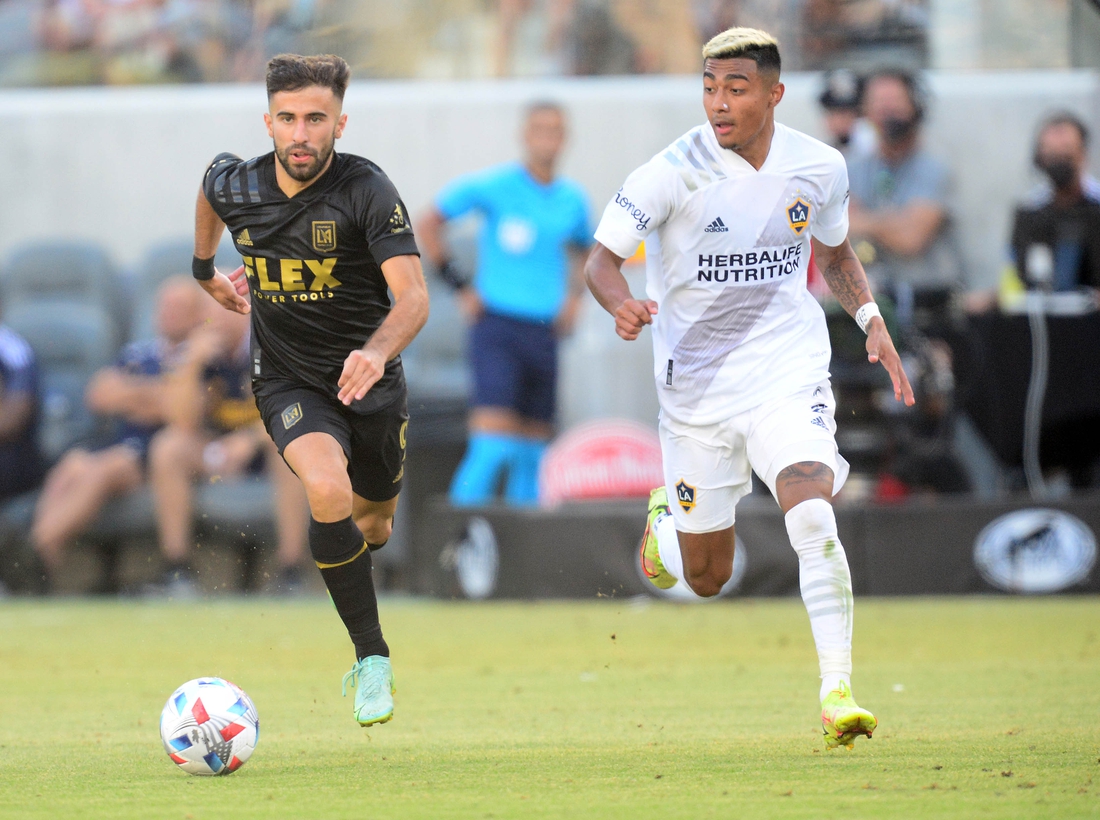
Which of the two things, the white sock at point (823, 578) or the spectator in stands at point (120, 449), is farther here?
the spectator in stands at point (120, 449)

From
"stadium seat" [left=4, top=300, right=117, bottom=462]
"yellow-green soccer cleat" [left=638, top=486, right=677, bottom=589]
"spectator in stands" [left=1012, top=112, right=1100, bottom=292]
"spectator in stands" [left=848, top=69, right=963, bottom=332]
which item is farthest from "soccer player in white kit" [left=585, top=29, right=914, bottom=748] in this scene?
"stadium seat" [left=4, top=300, right=117, bottom=462]

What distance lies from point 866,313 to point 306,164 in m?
2.12

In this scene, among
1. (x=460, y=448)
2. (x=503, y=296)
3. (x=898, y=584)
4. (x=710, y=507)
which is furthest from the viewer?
(x=460, y=448)

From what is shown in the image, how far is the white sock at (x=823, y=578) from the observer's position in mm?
5496

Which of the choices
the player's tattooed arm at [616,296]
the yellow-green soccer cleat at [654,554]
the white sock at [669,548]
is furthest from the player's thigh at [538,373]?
the player's tattooed arm at [616,296]

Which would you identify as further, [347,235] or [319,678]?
[319,678]

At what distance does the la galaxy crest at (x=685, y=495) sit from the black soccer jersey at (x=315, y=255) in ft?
3.79

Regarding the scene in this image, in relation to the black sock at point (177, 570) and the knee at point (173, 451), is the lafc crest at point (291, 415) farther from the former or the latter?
the black sock at point (177, 570)

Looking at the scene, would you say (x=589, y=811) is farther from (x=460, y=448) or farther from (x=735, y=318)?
(x=460, y=448)

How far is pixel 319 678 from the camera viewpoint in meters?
8.26

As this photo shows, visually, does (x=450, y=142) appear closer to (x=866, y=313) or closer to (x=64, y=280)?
(x=64, y=280)

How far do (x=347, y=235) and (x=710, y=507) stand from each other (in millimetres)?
1714

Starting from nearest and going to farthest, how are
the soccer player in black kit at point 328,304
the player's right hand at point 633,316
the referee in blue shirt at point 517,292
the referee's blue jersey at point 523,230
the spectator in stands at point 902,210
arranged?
the player's right hand at point 633,316
the soccer player in black kit at point 328,304
the referee in blue shirt at point 517,292
the referee's blue jersey at point 523,230
the spectator in stands at point 902,210

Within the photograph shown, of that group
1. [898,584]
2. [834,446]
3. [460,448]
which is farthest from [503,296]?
[834,446]
